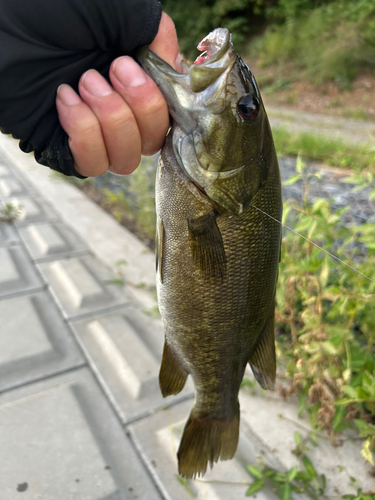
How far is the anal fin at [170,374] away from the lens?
145 cm

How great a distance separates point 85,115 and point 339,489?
6.19ft

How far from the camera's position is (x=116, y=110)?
1049mm

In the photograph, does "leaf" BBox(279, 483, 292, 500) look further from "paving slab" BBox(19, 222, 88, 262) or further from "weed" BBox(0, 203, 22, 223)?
"weed" BBox(0, 203, 22, 223)

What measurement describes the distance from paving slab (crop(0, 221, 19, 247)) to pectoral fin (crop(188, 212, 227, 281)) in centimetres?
278

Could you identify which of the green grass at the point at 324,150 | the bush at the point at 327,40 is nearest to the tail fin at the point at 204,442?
the green grass at the point at 324,150

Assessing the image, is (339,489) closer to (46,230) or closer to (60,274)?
(60,274)

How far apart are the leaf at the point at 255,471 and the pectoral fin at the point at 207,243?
1107mm

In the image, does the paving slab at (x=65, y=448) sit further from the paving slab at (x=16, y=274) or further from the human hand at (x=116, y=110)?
the human hand at (x=116, y=110)

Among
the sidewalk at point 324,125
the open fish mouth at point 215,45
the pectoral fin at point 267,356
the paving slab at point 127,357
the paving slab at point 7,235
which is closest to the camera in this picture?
the open fish mouth at point 215,45

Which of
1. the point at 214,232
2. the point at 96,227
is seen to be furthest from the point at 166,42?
the point at 96,227

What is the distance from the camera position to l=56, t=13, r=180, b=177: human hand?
1024mm

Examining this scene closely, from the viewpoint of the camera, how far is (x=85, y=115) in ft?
3.41

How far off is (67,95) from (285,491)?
1787 millimetres

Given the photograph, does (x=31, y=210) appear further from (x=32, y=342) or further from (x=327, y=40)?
(x=327, y=40)
